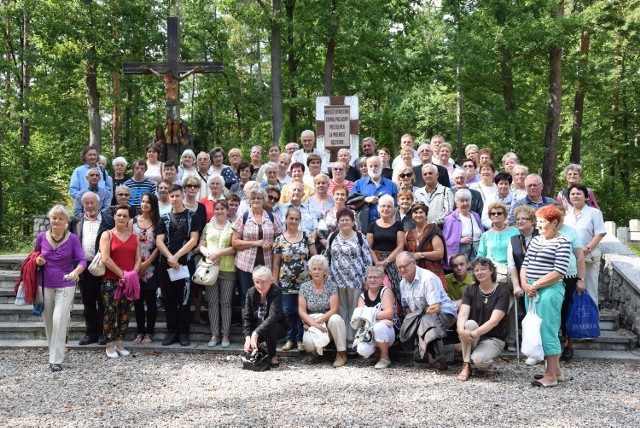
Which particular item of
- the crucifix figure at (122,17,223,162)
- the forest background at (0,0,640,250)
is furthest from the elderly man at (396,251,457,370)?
the forest background at (0,0,640,250)

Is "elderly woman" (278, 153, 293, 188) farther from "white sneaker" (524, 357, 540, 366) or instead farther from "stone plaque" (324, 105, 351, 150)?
"white sneaker" (524, 357, 540, 366)

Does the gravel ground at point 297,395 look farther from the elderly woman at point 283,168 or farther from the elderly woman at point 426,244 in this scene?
the elderly woman at point 283,168

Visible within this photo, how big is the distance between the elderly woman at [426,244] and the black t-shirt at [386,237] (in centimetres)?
16

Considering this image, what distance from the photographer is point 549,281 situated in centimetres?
508

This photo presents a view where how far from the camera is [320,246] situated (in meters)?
6.64

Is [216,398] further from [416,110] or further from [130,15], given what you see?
[416,110]

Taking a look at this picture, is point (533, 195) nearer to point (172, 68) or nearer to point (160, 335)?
point (160, 335)

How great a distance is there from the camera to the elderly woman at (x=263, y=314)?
5.77 meters

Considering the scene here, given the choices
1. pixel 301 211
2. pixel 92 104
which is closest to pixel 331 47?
pixel 92 104

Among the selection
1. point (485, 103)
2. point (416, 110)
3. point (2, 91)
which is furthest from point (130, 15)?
point (485, 103)

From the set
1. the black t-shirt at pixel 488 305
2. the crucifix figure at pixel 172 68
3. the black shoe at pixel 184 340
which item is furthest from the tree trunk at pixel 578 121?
the black shoe at pixel 184 340

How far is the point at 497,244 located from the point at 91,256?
432 centimetres

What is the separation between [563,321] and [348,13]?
13.9m

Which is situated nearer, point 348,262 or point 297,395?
point 297,395
